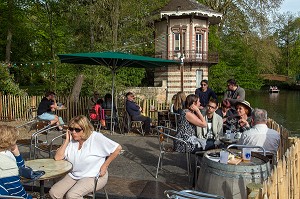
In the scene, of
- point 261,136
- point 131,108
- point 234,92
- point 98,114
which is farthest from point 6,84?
point 261,136

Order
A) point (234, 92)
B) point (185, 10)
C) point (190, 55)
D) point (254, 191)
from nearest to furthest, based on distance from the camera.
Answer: point (254, 191)
point (234, 92)
point (185, 10)
point (190, 55)

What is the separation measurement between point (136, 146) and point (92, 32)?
1332 centimetres

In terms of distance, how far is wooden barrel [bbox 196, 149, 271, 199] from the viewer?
3535 mm

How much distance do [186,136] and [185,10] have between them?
86.0ft

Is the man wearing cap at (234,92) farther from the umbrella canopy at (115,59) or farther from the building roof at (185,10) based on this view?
the building roof at (185,10)

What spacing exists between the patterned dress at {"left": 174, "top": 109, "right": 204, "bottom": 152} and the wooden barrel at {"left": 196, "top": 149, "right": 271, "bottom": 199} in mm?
1553

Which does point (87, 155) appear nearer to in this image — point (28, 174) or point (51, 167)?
point (51, 167)

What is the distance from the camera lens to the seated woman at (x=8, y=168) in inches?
124

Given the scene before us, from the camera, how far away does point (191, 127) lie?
544 centimetres

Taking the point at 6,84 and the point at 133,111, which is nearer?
the point at 133,111

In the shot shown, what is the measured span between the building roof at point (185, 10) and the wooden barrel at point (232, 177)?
27.3 meters

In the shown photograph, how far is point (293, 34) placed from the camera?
61.7m

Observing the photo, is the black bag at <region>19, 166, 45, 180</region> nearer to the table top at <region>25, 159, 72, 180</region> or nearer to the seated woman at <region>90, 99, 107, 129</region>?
the table top at <region>25, 159, 72, 180</region>

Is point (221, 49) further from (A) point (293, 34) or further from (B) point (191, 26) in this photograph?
(A) point (293, 34)
